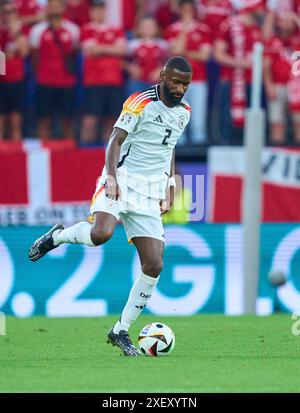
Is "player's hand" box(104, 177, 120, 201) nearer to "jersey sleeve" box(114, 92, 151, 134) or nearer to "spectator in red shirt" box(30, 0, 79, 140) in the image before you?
"jersey sleeve" box(114, 92, 151, 134)

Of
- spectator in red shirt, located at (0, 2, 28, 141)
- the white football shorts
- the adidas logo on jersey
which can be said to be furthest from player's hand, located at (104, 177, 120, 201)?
spectator in red shirt, located at (0, 2, 28, 141)

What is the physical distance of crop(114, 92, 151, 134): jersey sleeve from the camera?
30.6ft

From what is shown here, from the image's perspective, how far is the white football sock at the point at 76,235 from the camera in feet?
31.0

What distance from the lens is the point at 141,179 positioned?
9641 millimetres

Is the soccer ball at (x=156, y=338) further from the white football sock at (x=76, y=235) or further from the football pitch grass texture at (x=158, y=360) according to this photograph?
the white football sock at (x=76, y=235)

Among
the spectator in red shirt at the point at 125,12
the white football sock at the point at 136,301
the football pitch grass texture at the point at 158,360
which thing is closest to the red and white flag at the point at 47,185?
the spectator in red shirt at the point at 125,12

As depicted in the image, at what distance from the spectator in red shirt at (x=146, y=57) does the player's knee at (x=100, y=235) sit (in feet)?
24.3

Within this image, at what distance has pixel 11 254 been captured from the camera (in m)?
15.3

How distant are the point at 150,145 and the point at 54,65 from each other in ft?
23.3

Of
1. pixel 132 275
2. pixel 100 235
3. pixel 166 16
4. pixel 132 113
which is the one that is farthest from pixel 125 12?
pixel 100 235

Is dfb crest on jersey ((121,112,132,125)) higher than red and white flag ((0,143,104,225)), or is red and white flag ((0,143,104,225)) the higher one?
dfb crest on jersey ((121,112,132,125))

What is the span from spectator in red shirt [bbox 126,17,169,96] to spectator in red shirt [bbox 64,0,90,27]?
1.05 metres
